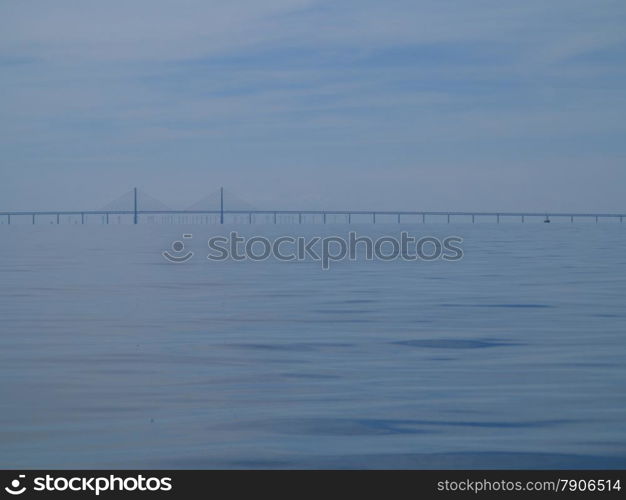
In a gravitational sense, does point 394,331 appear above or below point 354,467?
above

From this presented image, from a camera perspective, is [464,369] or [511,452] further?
[464,369]

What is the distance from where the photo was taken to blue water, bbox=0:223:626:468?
8125mm

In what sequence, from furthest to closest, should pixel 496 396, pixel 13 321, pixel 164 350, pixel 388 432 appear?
pixel 13 321 → pixel 164 350 → pixel 496 396 → pixel 388 432

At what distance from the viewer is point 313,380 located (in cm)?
1114

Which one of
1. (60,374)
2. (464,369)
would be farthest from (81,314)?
(464,369)

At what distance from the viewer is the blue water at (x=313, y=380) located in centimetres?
812

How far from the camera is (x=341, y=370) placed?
11828 millimetres

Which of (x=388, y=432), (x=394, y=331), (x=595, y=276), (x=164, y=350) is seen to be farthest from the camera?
(x=595, y=276)

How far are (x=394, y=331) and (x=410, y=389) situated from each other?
5.10 meters

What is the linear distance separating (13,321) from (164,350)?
451 centimetres

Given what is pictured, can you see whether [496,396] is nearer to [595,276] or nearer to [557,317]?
[557,317]

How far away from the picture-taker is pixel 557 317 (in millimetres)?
17562

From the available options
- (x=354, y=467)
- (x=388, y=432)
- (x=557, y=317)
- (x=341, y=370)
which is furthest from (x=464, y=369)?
(x=557, y=317)
